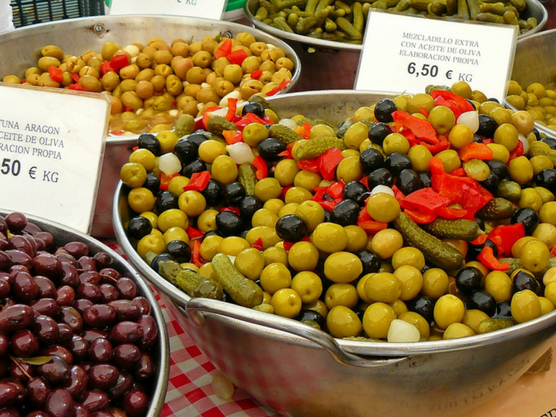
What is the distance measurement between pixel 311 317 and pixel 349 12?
6.24ft

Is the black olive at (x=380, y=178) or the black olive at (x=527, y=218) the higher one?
the black olive at (x=380, y=178)

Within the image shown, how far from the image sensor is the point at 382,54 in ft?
5.66

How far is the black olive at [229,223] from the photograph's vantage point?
1210 millimetres

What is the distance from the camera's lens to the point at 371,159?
1.17 meters

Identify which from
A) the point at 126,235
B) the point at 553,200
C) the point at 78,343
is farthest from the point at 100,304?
the point at 553,200

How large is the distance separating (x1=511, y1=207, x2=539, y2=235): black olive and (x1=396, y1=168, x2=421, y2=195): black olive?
23 centimetres

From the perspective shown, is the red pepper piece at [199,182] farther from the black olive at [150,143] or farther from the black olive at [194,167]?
the black olive at [150,143]

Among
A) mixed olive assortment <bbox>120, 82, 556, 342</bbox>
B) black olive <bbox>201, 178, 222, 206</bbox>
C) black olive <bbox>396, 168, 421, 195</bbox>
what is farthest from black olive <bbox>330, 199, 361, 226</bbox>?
black olive <bbox>201, 178, 222, 206</bbox>

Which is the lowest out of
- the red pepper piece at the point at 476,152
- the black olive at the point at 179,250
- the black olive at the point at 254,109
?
the black olive at the point at 179,250

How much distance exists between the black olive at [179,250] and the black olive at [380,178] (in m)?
0.42

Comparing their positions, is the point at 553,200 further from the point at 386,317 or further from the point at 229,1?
the point at 229,1

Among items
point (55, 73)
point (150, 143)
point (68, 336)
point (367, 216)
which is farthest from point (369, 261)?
point (55, 73)

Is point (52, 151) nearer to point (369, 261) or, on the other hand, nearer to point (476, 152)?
point (369, 261)

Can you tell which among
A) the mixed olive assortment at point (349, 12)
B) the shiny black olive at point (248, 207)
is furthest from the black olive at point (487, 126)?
the mixed olive assortment at point (349, 12)
